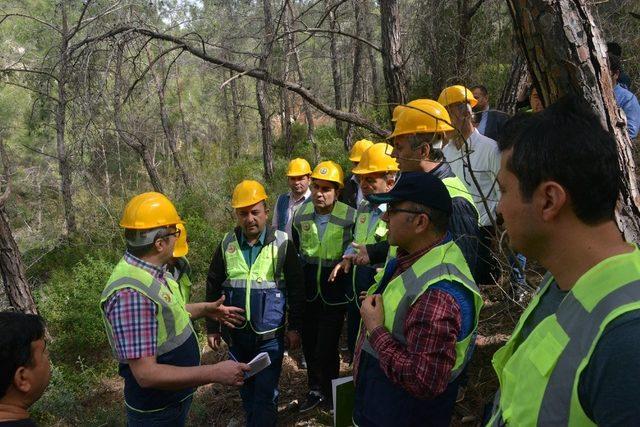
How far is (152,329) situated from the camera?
7.18 ft

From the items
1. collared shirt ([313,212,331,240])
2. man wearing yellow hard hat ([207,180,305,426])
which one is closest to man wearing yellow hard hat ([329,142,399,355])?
collared shirt ([313,212,331,240])

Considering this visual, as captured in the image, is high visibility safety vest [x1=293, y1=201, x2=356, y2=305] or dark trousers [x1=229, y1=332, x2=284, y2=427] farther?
high visibility safety vest [x1=293, y1=201, x2=356, y2=305]

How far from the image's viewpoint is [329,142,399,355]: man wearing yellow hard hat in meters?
3.46

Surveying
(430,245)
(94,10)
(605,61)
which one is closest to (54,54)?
(94,10)

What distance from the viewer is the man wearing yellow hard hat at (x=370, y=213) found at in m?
3.46

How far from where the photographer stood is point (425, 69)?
8.01 meters

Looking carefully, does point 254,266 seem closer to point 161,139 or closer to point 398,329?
point 398,329

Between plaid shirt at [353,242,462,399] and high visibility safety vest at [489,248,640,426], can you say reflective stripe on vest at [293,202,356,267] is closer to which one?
plaid shirt at [353,242,462,399]

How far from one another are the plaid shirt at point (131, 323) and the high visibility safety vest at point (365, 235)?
1.72 meters

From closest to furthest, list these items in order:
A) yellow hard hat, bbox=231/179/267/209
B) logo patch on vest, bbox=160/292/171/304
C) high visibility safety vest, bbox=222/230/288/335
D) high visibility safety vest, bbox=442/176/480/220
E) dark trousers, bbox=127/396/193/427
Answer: logo patch on vest, bbox=160/292/171/304 < dark trousers, bbox=127/396/193/427 < high visibility safety vest, bbox=442/176/480/220 < high visibility safety vest, bbox=222/230/288/335 < yellow hard hat, bbox=231/179/267/209

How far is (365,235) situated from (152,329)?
1.79 meters

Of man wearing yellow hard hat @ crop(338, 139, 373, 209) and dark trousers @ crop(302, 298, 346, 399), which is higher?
man wearing yellow hard hat @ crop(338, 139, 373, 209)

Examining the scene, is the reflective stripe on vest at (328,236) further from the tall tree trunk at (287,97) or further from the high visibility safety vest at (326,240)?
the tall tree trunk at (287,97)

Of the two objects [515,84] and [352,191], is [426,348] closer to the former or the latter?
[352,191]
